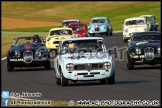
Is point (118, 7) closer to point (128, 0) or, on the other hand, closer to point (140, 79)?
point (128, 0)

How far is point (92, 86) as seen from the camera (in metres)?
17.2

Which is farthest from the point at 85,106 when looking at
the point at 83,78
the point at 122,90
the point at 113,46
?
the point at 113,46

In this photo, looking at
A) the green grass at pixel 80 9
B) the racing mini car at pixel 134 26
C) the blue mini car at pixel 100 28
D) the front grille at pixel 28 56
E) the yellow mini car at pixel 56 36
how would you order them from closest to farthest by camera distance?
the front grille at pixel 28 56 → the yellow mini car at pixel 56 36 → the racing mini car at pixel 134 26 → the blue mini car at pixel 100 28 → the green grass at pixel 80 9

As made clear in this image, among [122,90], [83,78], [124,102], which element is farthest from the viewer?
[83,78]

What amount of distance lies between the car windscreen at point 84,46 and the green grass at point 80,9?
2879 inches

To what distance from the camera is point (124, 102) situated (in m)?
12.6

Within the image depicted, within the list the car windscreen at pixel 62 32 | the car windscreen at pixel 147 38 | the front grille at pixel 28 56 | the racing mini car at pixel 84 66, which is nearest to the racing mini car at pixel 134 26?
the car windscreen at pixel 62 32

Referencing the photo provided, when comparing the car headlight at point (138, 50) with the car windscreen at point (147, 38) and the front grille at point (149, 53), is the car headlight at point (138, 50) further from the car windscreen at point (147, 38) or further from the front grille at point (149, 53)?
the car windscreen at point (147, 38)

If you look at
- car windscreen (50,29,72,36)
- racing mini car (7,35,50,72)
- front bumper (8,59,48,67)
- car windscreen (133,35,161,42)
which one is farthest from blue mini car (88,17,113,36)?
front bumper (8,59,48,67)

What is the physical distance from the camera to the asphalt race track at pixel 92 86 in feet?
47.5

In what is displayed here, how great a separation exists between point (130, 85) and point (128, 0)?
96.8 m

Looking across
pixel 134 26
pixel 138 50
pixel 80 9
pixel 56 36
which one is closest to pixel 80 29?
pixel 134 26

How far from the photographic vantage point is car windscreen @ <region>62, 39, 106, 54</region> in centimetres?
1812

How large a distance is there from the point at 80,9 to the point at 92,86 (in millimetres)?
90364
